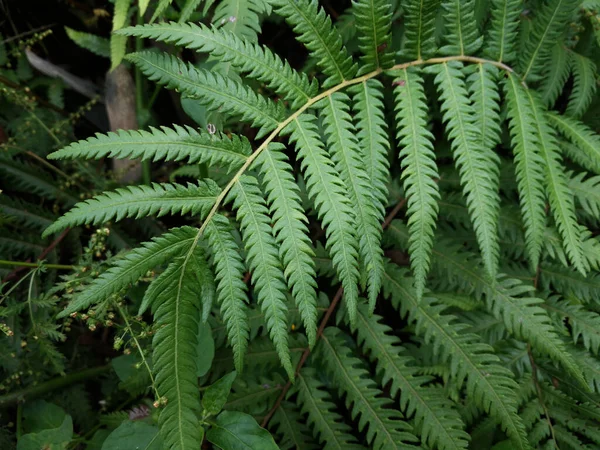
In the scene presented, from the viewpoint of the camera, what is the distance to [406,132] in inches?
62.1

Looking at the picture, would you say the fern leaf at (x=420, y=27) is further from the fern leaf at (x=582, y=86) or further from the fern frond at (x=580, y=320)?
the fern frond at (x=580, y=320)

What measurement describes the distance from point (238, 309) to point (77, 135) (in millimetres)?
2032

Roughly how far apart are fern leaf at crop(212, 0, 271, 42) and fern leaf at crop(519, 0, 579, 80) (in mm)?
970

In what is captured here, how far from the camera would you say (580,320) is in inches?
73.3

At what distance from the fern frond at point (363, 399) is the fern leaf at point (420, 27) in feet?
3.57

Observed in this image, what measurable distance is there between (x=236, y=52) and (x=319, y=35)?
28 cm

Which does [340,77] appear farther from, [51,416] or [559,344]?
[51,416]

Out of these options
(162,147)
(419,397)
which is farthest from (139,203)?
(419,397)

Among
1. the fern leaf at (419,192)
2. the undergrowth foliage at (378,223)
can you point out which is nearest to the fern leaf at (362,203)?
the undergrowth foliage at (378,223)

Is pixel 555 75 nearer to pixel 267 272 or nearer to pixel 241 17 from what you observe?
pixel 241 17

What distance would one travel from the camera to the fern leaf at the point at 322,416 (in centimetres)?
175

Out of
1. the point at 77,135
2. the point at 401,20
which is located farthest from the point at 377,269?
the point at 77,135

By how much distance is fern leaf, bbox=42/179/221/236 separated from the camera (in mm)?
1332

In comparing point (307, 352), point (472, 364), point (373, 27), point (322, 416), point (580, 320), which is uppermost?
point (373, 27)
